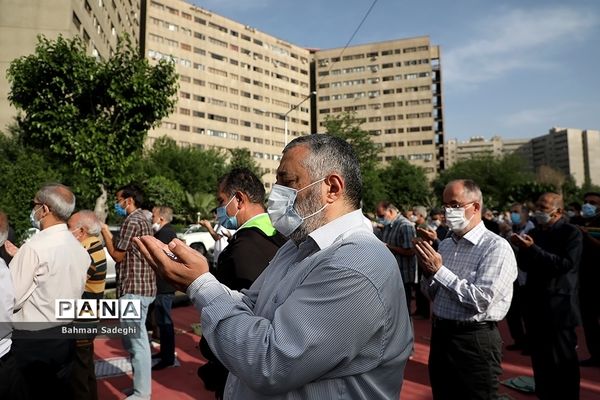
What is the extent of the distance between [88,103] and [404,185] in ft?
168

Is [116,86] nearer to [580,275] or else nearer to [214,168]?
[580,275]

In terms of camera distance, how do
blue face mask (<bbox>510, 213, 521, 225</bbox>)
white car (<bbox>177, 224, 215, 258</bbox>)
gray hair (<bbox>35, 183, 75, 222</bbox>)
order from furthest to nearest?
white car (<bbox>177, 224, 215, 258</bbox>)
blue face mask (<bbox>510, 213, 521, 225</bbox>)
gray hair (<bbox>35, 183, 75, 222</bbox>)

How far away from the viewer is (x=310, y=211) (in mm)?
1613

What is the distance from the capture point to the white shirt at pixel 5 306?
250 centimetres

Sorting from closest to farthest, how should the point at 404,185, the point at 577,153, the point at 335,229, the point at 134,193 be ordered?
the point at 335,229
the point at 134,193
the point at 404,185
the point at 577,153

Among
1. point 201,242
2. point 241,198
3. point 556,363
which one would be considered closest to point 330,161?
point 241,198

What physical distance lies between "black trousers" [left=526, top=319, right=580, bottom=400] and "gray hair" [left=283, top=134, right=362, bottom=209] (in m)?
3.10

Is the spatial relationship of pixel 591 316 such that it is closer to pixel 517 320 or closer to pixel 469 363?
pixel 517 320

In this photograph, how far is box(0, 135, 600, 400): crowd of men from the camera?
122 centimetres

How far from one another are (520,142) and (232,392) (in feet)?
700

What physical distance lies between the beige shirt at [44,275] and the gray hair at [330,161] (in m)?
2.33

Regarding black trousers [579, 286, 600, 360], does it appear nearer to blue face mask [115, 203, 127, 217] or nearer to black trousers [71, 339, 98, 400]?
black trousers [71, 339, 98, 400]

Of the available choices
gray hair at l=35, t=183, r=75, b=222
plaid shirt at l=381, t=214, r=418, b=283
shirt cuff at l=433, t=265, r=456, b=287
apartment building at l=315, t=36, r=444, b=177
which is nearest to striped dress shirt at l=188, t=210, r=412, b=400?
→ shirt cuff at l=433, t=265, r=456, b=287

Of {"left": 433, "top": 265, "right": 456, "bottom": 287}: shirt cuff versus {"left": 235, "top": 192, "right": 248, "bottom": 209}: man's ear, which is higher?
{"left": 235, "top": 192, "right": 248, "bottom": 209}: man's ear
